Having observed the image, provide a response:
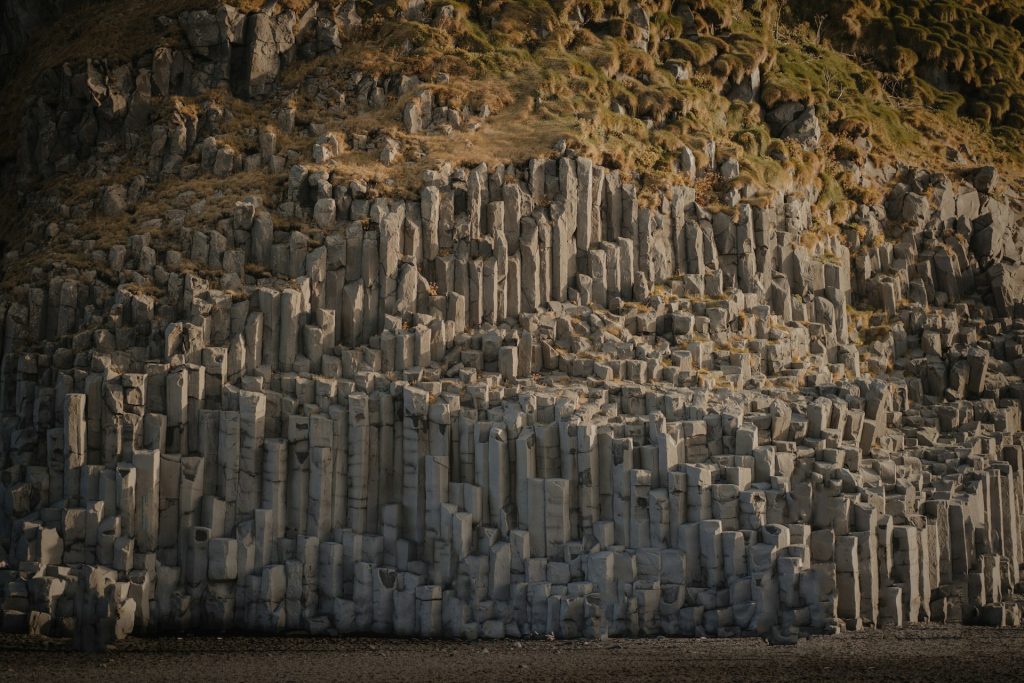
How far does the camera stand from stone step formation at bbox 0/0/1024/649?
3491 cm

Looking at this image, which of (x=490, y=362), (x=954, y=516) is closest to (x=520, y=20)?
(x=490, y=362)

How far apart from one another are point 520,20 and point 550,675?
22141mm

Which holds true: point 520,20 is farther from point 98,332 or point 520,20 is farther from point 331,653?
point 331,653

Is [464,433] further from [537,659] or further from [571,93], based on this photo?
[571,93]

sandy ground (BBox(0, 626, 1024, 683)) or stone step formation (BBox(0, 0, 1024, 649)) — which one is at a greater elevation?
stone step formation (BBox(0, 0, 1024, 649))

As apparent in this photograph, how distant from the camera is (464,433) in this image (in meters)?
36.6

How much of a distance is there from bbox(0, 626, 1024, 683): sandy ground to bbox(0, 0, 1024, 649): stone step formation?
806mm

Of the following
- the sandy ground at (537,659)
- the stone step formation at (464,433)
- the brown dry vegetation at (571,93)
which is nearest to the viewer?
the sandy ground at (537,659)

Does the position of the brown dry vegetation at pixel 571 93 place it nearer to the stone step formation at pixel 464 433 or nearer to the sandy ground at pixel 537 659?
the stone step formation at pixel 464 433

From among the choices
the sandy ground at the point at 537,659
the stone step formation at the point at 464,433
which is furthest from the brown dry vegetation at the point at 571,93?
the sandy ground at the point at 537,659

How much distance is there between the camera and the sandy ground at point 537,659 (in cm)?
3153

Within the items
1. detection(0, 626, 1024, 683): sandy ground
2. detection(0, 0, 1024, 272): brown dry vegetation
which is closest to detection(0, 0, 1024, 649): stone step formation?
detection(0, 626, 1024, 683): sandy ground

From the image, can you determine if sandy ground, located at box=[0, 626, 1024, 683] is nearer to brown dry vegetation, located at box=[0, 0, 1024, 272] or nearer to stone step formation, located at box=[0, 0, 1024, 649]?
stone step formation, located at box=[0, 0, 1024, 649]

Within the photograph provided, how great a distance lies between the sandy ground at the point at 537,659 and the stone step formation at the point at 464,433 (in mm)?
806
